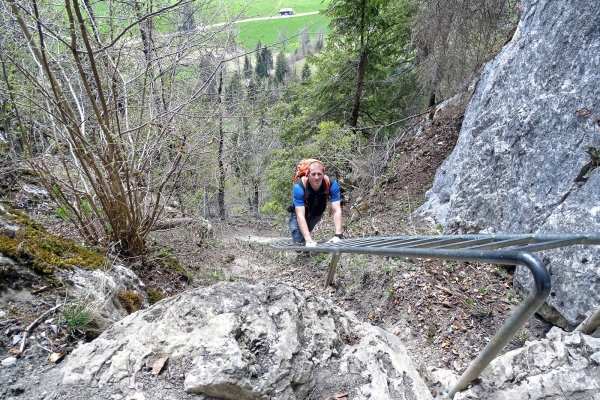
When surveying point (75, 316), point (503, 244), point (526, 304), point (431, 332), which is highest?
point (526, 304)

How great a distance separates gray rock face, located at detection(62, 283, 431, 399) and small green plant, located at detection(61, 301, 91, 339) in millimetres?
352

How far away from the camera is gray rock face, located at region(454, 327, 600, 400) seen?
7.73 ft

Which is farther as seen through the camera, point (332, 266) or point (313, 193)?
point (313, 193)

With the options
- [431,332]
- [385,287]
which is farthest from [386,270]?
[431,332]

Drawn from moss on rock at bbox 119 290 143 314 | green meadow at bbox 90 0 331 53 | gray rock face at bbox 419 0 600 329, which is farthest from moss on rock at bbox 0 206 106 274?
gray rock face at bbox 419 0 600 329

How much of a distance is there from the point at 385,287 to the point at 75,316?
3.78 m

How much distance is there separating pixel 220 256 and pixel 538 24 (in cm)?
787

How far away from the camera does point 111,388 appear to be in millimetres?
2062

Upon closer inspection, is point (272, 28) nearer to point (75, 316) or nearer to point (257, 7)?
point (257, 7)

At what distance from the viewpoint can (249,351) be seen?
2.36m

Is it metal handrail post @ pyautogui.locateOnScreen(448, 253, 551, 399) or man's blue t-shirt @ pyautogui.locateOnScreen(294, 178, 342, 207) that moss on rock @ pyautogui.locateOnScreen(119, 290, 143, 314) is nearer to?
man's blue t-shirt @ pyautogui.locateOnScreen(294, 178, 342, 207)

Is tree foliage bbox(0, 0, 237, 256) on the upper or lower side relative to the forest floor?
upper

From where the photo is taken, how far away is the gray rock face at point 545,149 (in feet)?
12.0

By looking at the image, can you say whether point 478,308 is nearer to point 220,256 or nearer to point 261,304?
point 261,304
